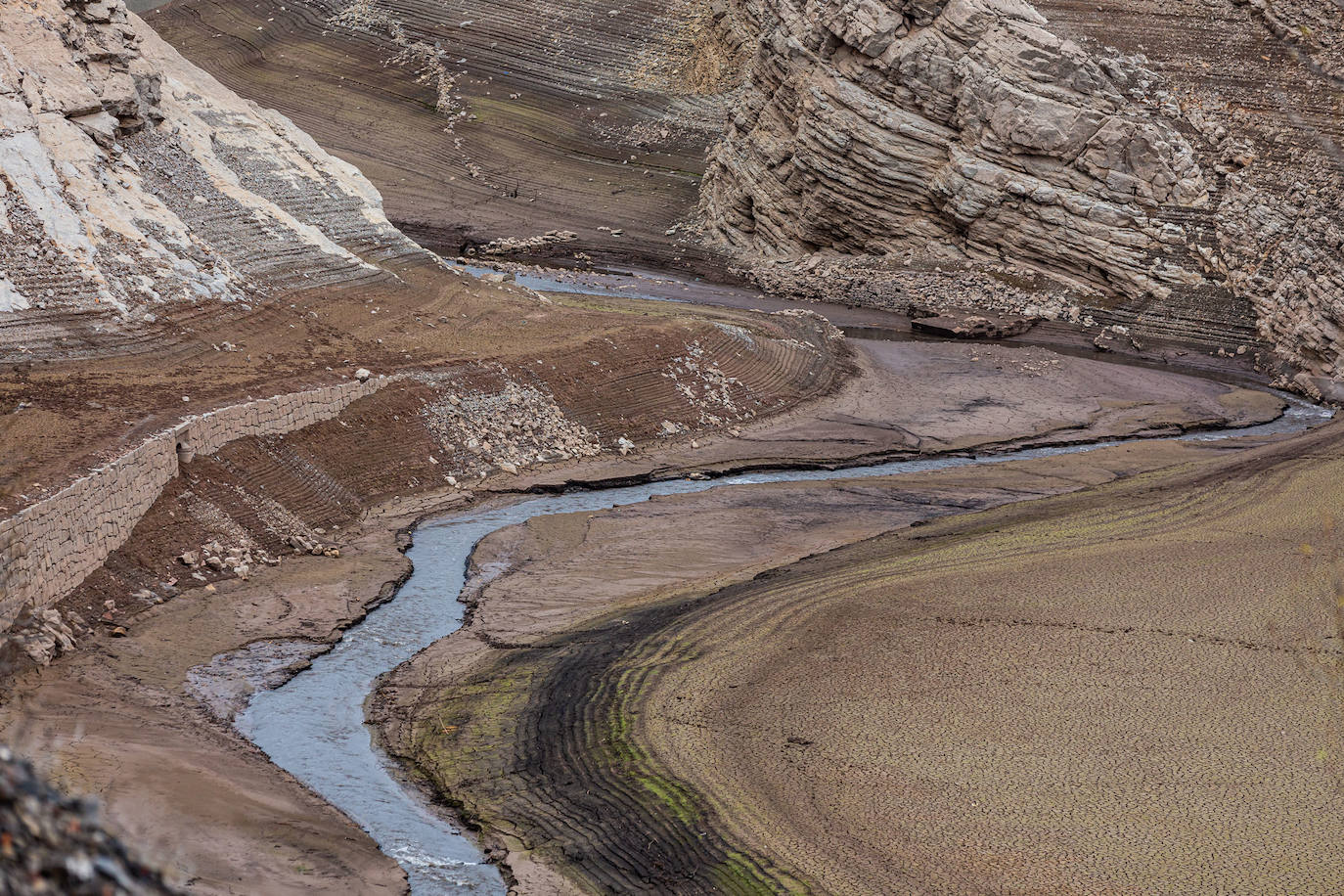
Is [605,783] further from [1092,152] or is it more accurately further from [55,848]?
[1092,152]

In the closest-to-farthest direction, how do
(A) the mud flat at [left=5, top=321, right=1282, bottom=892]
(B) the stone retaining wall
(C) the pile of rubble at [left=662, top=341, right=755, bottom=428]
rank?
1. (A) the mud flat at [left=5, top=321, right=1282, bottom=892]
2. (B) the stone retaining wall
3. (C) the pile of rubble at [left=662, top=341, right=755, bottom=428]

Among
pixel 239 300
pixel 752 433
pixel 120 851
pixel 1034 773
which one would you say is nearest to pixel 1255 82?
pixel 752 433

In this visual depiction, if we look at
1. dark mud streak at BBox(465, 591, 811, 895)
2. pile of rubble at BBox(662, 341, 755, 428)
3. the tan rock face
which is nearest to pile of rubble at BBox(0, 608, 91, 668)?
dark mud streak at BBox(465, 591, 811, 895)

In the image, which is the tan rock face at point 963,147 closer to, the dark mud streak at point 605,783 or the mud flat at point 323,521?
the mud flat at point 323,521

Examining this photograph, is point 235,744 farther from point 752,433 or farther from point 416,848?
point 752,433

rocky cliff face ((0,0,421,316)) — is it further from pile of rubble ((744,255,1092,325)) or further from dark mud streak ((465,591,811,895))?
pile of rubble ((744,255,1092,325))

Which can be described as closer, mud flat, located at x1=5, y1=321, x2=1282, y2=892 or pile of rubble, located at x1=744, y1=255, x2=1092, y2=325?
mud flat, located at x1=5, y1=321, x2=1282, y2=892

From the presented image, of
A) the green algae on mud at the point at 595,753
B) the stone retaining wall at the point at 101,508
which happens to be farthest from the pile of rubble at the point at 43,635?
the green algae on mud at the point at 595,753
